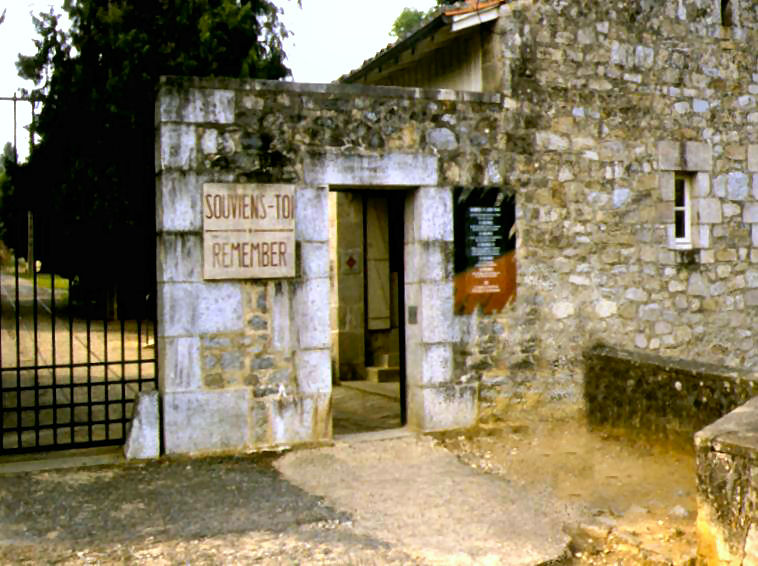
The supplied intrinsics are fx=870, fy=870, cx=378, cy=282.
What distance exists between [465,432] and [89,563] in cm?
372

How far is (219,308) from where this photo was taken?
6.68 m

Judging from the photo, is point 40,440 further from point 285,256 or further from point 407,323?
point 407,323

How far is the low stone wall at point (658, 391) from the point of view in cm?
629

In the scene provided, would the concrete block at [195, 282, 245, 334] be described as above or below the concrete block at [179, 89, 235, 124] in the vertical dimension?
below

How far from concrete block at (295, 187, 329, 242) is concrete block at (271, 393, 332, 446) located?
4.23ft

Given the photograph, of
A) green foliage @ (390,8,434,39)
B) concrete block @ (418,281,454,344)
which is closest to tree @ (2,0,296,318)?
concrete block @ (418,281,454,344)

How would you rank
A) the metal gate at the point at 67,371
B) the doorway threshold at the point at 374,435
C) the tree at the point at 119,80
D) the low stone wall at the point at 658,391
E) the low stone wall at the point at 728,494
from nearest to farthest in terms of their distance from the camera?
the low stone wall at the point at 728,494 → the low stone wall at the point at 658,391 → the metal gate at the point at 67,371 → the doorway threshold at the point at 374,435 → the tree at the point at 119,80

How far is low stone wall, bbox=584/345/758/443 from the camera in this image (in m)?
6.29

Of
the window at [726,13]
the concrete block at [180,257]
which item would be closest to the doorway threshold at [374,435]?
the concrete block at [180,257]

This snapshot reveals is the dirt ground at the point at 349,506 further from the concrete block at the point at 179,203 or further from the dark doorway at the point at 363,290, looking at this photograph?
the dark doorway at the point at 363,290

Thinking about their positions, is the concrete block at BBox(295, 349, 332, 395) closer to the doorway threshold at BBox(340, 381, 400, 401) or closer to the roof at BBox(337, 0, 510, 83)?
the doorway threshold at BBox(340, 381, 400, 401)

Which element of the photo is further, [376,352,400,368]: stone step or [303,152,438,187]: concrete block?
[376,352,400,368]: stone step

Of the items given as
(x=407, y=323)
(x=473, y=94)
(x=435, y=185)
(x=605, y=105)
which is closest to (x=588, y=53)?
(x=605, y=105)

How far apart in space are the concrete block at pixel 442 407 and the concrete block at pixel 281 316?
49.9 inches
